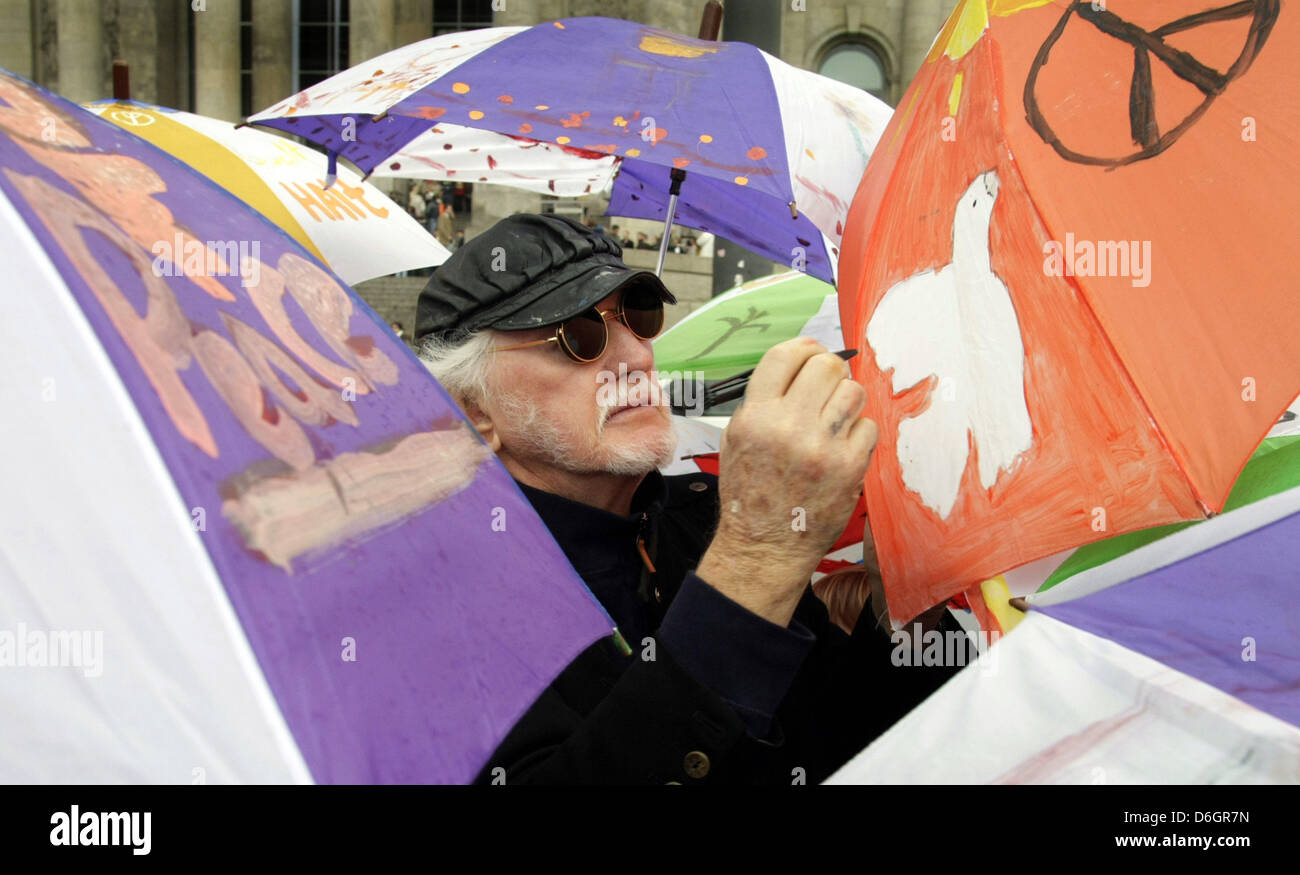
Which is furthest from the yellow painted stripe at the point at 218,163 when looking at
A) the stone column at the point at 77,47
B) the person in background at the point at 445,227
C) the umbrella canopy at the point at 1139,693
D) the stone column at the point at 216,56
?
the stone column at the point at 77,47

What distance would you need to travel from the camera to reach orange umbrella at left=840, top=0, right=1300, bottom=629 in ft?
4.70

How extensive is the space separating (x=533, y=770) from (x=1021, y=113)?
1.10 m

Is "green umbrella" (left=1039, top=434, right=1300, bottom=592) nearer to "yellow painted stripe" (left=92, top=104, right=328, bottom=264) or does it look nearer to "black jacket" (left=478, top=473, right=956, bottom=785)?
"black jacket" (left=478, top=473, right=956, bottom=785)

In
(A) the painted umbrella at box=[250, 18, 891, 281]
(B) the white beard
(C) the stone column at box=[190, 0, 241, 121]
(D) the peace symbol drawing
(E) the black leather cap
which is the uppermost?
(D) the peace symbol drawing

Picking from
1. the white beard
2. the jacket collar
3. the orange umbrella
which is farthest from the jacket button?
the white beard

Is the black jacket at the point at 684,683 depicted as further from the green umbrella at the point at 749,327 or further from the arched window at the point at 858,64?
the arched window at the point at 858,64

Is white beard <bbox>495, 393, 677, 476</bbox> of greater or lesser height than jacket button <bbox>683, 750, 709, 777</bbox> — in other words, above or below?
above

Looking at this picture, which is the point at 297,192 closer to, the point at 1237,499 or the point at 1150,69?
the point at 1150,69

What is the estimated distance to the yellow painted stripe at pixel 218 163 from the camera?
4449 millimetres

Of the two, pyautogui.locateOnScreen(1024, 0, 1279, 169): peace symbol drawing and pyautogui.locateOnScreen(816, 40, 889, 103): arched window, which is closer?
pyautogui.locateOnScreen(1024, 0, 1279, 169): peace symbol drawing

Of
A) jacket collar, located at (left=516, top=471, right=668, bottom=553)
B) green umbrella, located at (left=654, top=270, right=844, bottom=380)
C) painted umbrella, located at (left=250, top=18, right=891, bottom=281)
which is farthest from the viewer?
green umbrella, located at (left=654, top=270, right=844, bottom=380)

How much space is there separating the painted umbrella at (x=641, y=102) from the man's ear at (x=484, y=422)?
1.94 ft

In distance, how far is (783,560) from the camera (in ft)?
5.01

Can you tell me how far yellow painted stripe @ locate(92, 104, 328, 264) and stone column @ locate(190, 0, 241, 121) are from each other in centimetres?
2134
